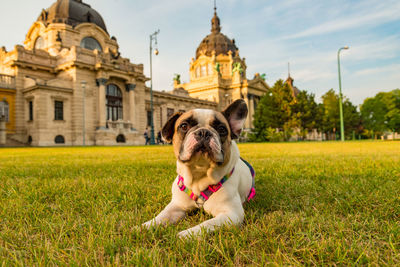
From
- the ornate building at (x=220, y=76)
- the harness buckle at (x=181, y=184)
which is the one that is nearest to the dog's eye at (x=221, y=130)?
the harness buckle at (x=181, y=184)

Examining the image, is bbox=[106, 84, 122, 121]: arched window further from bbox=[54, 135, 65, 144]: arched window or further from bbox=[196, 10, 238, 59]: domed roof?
bbox=[196, 10, 238, 59]: domed roof

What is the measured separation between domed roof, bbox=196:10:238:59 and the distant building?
35.2m

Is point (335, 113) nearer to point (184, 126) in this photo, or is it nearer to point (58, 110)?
point (58, 110)

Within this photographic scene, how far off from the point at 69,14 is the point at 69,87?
12.4 metres

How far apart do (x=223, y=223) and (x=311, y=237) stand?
58 centimetres

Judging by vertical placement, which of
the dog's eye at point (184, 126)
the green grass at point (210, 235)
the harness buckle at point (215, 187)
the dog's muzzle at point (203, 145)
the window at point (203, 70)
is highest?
the window at point (203, 70)

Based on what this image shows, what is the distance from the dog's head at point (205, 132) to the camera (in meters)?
2.02

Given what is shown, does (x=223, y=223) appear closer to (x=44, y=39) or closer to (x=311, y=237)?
(x=311, y=237)

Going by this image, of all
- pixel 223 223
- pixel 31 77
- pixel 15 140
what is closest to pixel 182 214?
pixel 223 223

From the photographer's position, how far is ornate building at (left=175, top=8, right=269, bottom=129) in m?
59.4

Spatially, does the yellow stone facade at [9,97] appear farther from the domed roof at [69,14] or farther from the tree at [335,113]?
the tree at [335,113]

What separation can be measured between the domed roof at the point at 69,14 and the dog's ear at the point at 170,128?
1509 inches

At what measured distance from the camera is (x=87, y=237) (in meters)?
1.71

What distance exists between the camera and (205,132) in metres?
2.05
